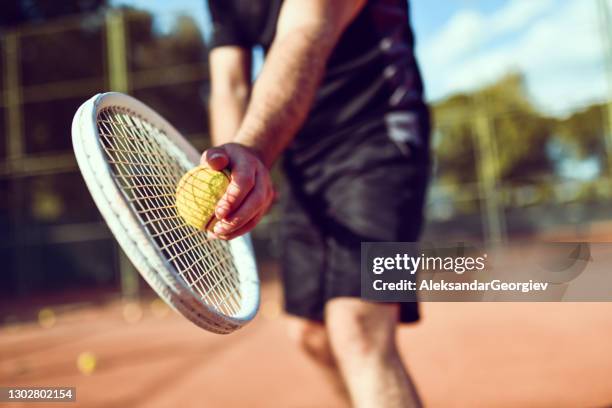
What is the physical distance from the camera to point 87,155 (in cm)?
80

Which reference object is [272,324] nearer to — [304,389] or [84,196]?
[304,389]

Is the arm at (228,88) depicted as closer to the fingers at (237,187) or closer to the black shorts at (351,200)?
the black shorts at (351,200)

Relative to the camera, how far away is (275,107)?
922mm

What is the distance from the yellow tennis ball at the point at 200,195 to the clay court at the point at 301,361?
2.74 feet

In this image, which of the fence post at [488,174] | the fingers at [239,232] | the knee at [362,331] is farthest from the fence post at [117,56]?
the fingers at [239,232]

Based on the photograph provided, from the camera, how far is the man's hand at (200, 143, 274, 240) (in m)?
0.75

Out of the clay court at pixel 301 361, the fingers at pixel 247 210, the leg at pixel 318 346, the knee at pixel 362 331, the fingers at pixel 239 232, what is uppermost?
the fingers at pixel 247 210

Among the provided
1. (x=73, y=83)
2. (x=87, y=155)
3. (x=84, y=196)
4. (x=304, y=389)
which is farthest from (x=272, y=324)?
(x=73, y=83)

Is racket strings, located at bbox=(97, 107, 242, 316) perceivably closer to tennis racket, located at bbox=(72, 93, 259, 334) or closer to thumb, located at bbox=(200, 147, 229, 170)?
tennis racket, located at bbox=(72, 93, 259, 334)

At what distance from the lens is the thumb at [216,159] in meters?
0.76

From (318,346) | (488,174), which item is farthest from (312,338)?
(488,174)

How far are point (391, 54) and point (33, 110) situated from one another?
32.7 feet

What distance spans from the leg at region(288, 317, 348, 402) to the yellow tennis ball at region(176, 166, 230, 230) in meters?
0.61

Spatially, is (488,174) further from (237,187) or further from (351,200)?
(237,187)
